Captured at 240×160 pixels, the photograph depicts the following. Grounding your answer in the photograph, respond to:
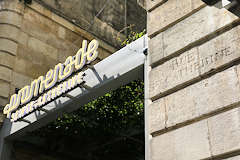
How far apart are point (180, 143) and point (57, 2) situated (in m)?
14.3

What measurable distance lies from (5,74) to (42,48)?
2548 millimetres

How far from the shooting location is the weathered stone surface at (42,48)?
17.6m

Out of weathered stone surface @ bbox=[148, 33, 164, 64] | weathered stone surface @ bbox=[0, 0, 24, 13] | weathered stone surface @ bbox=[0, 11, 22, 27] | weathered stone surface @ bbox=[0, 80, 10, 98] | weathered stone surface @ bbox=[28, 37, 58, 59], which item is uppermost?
weathered stone surface @ bbox=[0, 0, 24, 13]

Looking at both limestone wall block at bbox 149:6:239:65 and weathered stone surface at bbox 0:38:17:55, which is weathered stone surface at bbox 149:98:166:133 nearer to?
limestone wall block at bbox 149:6:239:65

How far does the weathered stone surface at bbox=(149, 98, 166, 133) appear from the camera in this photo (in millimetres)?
7465

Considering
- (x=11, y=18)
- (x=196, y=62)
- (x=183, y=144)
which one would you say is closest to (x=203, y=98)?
(x=196, y=62)

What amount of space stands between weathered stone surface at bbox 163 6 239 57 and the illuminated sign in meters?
3.92

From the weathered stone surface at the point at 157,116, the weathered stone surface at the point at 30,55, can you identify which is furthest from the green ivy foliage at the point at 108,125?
the weathered stone surface at the point at 157,116

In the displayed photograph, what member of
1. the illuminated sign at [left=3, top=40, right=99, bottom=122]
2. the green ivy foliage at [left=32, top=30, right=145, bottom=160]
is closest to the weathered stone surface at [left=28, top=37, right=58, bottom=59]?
the illuminated sign at [left=3, top=40, right=99, bottom=122]

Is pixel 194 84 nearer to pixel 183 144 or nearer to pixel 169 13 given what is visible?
pixel 183 144

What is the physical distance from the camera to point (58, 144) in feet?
50.8

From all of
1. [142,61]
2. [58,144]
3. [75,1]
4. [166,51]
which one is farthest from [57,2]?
[166,51]

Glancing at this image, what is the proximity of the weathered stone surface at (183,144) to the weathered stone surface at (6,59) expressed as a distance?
10255 mm

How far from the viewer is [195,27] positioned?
776 centimetres
